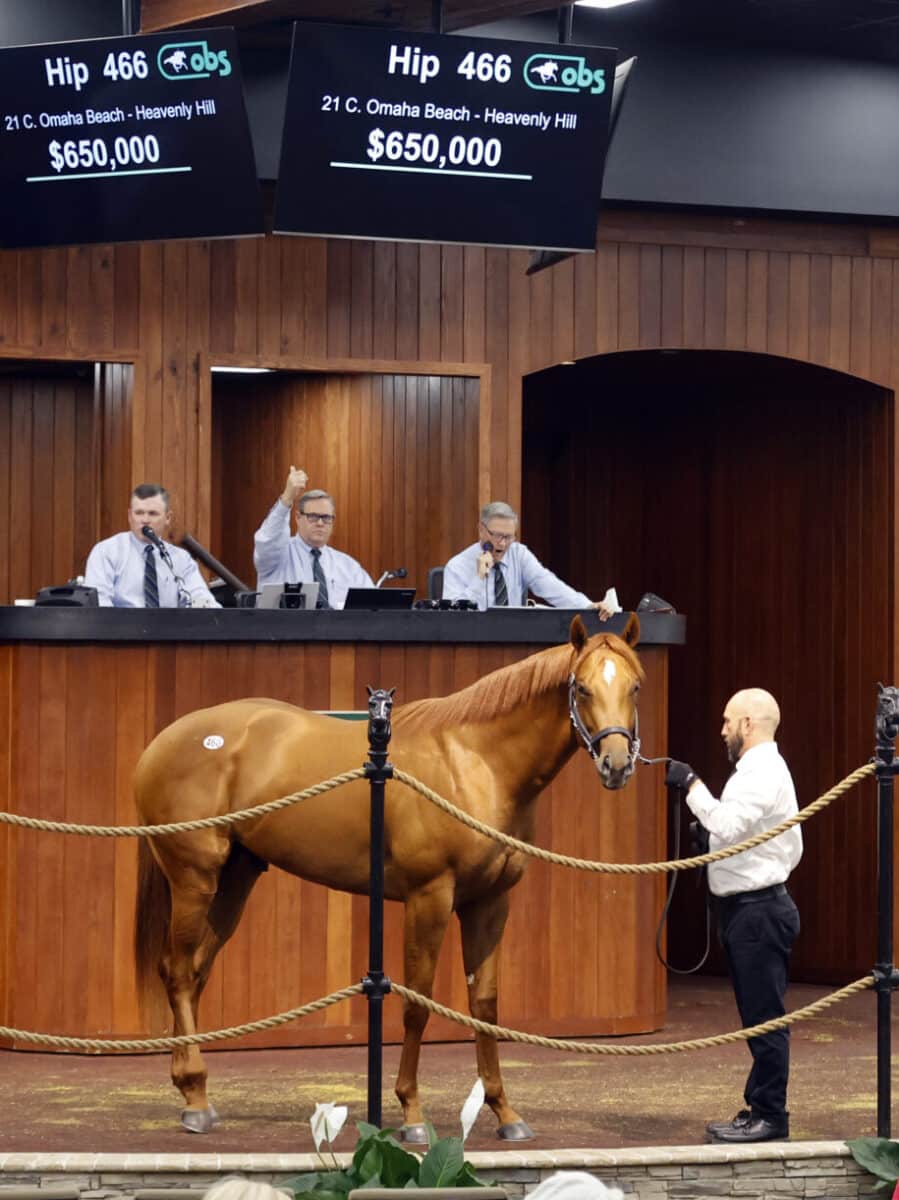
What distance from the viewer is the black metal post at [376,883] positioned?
17.6ft

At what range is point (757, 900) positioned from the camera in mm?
5754

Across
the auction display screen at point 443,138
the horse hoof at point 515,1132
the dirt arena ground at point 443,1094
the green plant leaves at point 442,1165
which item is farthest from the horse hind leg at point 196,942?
the auction display screen at point 443,138

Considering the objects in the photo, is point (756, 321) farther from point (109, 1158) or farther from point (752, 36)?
point (109, 1158)

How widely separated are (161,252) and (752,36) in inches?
112

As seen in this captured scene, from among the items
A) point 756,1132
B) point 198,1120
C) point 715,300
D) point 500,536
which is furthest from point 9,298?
point 756,1132

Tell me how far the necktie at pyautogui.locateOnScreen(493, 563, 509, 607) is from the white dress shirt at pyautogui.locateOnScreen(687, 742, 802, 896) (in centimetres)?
261

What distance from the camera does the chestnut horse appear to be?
234 inches

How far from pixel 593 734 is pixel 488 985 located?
0.87 meters

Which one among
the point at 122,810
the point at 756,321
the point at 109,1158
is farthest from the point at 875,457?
the point at 109,1158

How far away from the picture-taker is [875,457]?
9734mm

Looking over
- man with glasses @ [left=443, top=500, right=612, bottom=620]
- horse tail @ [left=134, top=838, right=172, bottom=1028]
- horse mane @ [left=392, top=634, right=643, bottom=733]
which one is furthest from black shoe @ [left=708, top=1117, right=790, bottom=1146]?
man with glasses @ [left=443, top=500, right=612, bottom=620]

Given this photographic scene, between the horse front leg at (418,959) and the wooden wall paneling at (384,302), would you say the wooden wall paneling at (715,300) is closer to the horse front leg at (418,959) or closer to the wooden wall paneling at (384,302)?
the wooden wall paneling at (384,302)

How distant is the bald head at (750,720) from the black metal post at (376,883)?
3.43 ft

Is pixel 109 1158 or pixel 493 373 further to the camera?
pixel 493 373
